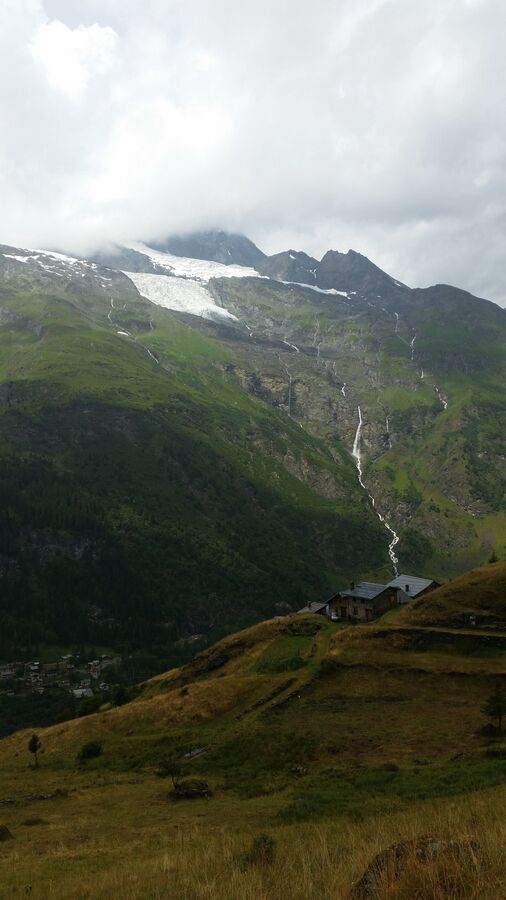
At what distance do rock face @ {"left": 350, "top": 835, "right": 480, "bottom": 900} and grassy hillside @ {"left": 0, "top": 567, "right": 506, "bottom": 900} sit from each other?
153mm

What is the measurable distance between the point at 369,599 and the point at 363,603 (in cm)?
151

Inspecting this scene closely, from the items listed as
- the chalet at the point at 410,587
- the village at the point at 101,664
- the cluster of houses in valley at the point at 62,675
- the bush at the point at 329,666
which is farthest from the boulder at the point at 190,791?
the cluster of houses in valley at the point at 62,675

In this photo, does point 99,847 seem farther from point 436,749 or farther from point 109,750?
point 109,750

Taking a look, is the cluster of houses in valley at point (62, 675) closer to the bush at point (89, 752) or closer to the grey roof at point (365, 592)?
the grey roof at point (365, 592)

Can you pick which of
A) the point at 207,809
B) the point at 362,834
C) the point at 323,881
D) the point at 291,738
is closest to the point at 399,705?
the point at 291,738

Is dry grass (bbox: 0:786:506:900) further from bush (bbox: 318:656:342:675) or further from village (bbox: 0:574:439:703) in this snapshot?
village (bbox: 0:574:439:703)

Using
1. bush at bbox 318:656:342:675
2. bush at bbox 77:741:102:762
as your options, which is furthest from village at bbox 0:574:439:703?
bush at bbox 77:741:102:762

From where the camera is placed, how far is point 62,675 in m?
166

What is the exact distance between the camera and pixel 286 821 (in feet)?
77.0

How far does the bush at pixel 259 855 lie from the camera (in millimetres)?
12492

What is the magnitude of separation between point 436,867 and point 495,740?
105 ft

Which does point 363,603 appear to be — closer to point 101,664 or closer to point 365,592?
point 365,592

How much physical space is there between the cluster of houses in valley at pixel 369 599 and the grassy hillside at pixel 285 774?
1568 centimetres

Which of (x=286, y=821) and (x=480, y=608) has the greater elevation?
(x=480, y=608)
